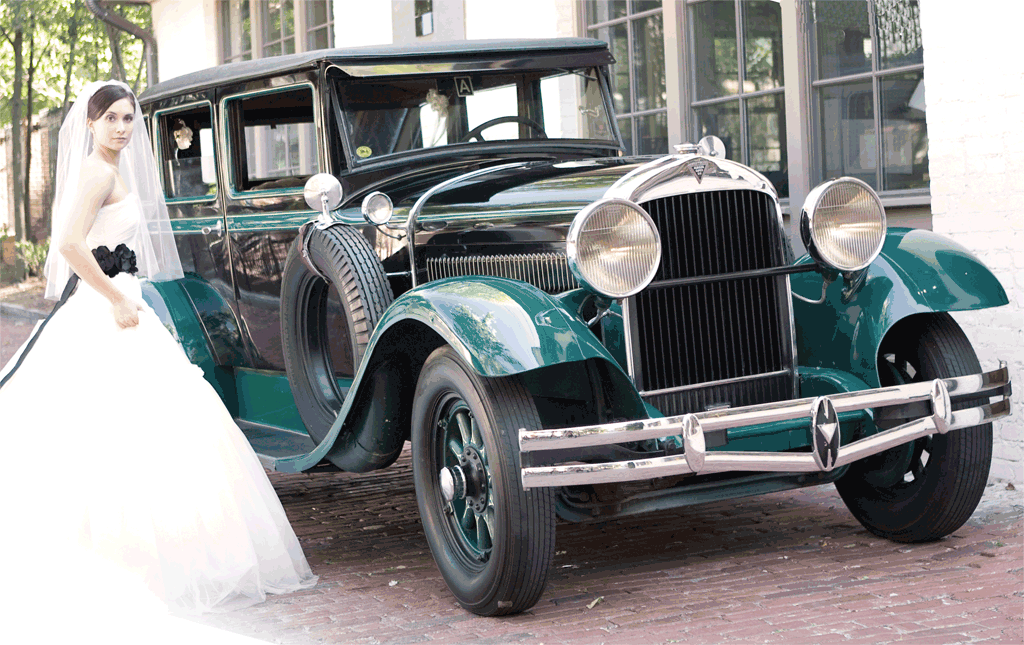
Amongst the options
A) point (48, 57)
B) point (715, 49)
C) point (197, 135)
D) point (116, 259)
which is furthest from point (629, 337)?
point (48, 57)

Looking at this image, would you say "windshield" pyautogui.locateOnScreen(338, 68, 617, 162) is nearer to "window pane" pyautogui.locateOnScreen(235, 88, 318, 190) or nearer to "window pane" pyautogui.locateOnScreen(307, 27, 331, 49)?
"window pane" pyautogui.locateOnScreen(235, 88, 318, 190)

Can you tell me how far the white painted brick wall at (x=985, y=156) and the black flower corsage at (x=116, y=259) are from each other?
3.53 metres

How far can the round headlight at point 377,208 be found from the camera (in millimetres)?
4211

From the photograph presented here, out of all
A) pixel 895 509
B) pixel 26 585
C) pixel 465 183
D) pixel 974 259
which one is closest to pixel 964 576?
pixel 895 509

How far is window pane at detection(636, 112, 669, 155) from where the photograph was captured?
289 inches

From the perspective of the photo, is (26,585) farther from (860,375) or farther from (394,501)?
(860,375)

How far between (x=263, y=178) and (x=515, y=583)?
2473mm

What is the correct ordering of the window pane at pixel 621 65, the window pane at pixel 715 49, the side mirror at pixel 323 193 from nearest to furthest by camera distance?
the side mirror at pixel 323 193
the window pane at pixel 715 49
the window pane at pixel 621 65

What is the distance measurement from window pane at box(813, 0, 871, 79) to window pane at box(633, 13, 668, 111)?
4.27 ft

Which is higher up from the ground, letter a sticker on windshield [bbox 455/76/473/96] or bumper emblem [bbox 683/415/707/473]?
letter a sticker on windshield [bbox 455/76/473/96]

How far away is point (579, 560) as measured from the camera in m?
4.28

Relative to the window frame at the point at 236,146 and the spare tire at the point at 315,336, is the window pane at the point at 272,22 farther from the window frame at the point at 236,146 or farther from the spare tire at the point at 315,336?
the spare tire at the point at 315,336

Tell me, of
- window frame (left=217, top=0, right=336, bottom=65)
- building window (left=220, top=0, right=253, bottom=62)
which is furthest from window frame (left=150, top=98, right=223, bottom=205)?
building window (left=220, top=0, right=253, bottom=62)

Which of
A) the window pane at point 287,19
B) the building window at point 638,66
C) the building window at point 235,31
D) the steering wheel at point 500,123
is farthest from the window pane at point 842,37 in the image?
the building window at point 235,31
